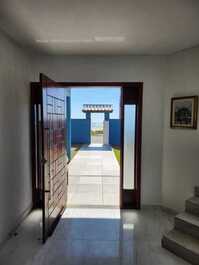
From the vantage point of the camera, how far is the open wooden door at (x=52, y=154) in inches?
103

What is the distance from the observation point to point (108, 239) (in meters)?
2.78

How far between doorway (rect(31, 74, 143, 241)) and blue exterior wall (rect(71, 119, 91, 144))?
32.5 ft

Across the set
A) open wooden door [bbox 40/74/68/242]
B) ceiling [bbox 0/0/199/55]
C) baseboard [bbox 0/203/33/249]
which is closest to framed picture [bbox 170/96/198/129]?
ceiling [bbox 0/0/199/55]

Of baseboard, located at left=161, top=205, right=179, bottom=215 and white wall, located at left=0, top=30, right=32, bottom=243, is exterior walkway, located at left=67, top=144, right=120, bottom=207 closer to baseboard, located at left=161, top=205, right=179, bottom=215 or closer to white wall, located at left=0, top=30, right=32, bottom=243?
baseboard, located at left=161, top=205, right=179, bottom=215

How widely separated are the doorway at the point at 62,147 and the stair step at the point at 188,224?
1014 mm

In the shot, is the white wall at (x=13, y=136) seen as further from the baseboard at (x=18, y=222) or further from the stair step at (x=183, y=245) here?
the stair step at (x=183, y=245)

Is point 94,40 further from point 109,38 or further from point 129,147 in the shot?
point 129,147

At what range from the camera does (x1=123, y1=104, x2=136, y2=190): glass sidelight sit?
12.0 ft

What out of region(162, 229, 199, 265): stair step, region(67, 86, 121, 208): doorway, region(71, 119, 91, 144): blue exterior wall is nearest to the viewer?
region(162, 229, 199, 265): stair step

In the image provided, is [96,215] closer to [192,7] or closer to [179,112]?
[179,112]

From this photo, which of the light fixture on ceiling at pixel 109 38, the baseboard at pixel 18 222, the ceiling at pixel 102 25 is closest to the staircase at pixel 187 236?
the baseboard at pixel 18 222

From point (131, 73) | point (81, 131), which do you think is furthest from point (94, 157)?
point (131, 73)

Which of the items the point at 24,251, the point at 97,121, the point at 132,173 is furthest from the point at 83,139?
the point at 24,251

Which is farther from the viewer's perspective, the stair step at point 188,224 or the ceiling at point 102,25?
the stair step at point 188,224
